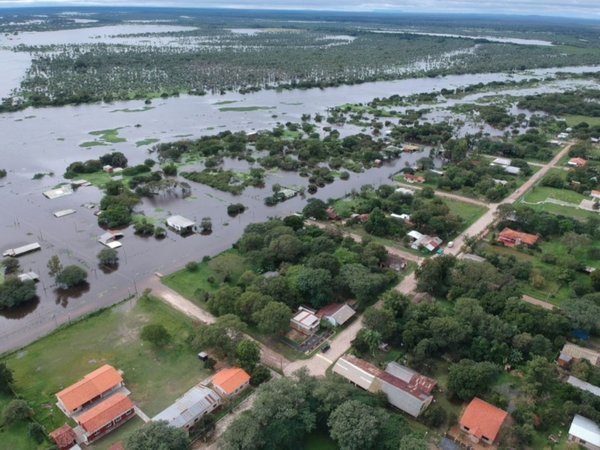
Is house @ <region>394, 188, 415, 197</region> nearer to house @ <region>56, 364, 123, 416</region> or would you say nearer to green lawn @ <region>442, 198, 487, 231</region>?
green lawn @ <region>442, 198, 487, 231</region>

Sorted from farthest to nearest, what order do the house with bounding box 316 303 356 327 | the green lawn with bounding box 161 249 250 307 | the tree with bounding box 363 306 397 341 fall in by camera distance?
1. the green lawn with bounding box 161 249 250 307
2. the house with bounding box 316 303 356 327
3. the tree with bounding box 363 306 397 341

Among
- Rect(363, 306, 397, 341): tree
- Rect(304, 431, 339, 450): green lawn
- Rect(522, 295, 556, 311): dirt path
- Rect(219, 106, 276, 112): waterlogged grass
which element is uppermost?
Rect(363, 306, 397, 341): tree

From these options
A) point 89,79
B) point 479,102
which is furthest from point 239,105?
point 479,102

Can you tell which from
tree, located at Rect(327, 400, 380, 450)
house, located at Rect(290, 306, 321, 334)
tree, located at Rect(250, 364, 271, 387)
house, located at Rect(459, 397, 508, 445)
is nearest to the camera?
tree, located at Rect(327, 400, 380, 450)

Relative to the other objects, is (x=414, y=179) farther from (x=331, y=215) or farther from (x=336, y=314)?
(x=336, y=314)

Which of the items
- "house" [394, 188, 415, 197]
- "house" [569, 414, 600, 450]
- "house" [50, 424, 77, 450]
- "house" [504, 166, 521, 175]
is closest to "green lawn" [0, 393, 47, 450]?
"house" [50, 424, 77, 450]

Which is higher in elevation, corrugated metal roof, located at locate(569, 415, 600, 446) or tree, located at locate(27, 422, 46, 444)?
corrugated metal roof, located at locate(569, 415, 600, 446)

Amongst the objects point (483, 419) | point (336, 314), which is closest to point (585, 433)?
point (483, 419)

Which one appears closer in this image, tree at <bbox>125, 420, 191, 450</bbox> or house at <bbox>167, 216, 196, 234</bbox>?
tree at <bbox>125, 420, 191, 450</bbox>
